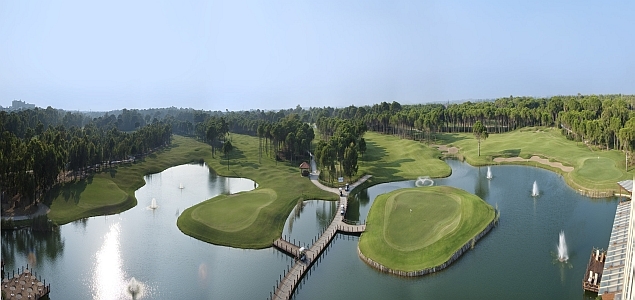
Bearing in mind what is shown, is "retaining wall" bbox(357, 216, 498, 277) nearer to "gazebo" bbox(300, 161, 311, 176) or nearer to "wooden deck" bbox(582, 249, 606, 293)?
"wooden deck" bbox(582, 249, 606, 293)

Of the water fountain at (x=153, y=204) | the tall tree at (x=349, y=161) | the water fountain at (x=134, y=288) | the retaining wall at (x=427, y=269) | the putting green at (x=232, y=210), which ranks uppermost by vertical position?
the tall tree at (x=349, y=161)

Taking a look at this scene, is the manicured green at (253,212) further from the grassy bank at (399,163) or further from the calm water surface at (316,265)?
the grassy bank at (399,163)

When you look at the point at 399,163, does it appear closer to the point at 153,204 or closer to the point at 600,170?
the point at 600,170

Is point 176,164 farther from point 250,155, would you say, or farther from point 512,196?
point 512,196

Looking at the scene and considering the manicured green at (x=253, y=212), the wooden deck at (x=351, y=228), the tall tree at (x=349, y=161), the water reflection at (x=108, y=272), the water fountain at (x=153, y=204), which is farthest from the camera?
the tall tree at (x=349, y=161)

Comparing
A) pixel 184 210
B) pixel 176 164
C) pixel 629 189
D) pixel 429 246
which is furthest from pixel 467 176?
pixel 176 164

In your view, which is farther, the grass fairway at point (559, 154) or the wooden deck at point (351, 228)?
the grass fairway at point (559, 154)

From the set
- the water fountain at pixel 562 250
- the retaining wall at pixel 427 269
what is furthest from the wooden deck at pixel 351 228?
the water fountain at pixel 562 250

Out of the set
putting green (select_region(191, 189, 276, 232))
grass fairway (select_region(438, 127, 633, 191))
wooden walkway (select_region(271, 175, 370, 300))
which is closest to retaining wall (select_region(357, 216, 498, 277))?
wooden walkway (select_region(271, 175, 370, 300))
